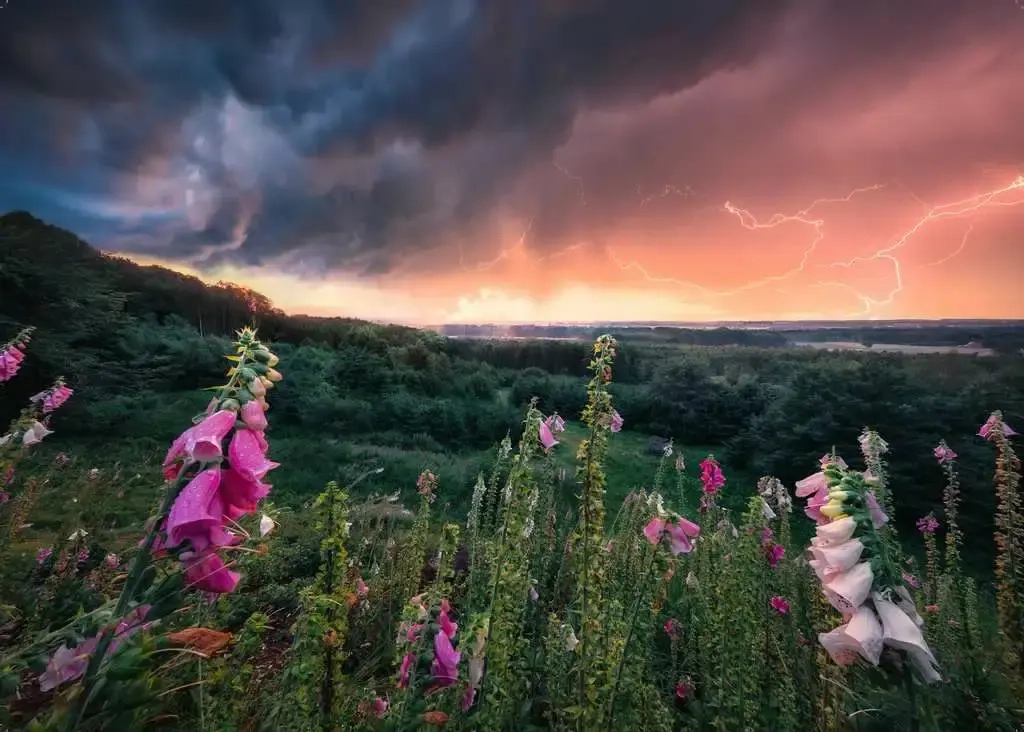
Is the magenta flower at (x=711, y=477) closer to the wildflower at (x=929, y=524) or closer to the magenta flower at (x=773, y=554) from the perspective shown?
the magenta flower at (x=773, y=554)

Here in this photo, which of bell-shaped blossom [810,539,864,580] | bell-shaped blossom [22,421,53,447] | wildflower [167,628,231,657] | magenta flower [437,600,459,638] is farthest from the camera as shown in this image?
bell-shaped blossom [22,421,53,447]

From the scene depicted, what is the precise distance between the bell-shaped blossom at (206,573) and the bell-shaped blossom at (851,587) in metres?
1.32

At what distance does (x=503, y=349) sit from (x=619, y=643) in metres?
18.7

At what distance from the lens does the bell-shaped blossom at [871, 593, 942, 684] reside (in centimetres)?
97

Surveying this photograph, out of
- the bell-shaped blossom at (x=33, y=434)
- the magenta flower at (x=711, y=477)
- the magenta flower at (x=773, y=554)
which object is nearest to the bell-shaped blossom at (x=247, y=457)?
the bell-shaped blossom at (x=33, y=434)

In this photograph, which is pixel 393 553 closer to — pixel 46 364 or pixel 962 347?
pixel 46 364

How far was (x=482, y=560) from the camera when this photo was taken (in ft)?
10.7

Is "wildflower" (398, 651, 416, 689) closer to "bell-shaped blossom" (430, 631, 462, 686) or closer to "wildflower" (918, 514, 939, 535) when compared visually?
"bell-shaped blossom" (430, 631, 462, 686)

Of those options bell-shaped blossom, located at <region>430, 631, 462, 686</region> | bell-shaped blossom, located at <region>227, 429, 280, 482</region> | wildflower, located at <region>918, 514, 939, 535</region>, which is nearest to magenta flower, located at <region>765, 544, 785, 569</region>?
wildflower, located at <region>918, 514, 939, 535</region>

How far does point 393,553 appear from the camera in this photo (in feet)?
15.9

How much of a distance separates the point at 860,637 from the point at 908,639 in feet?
0.28

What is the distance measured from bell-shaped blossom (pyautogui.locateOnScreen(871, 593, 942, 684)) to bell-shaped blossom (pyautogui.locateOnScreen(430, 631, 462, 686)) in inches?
50.6

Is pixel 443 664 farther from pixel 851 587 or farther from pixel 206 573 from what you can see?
pixel 851 587

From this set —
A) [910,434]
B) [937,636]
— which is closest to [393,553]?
[937,636]
